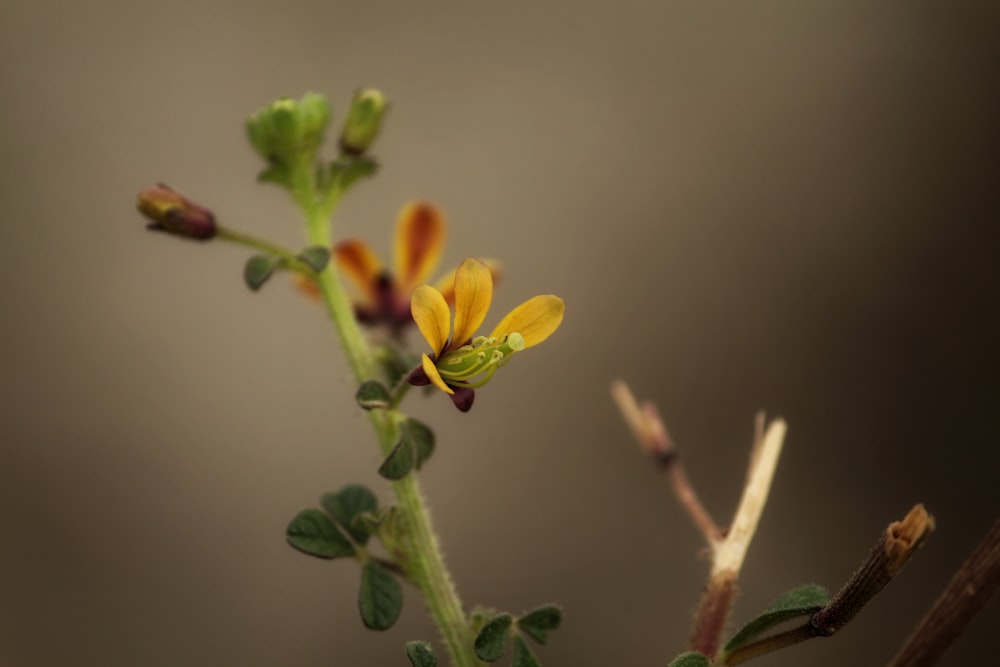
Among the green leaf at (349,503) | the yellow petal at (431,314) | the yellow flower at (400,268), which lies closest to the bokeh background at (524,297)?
the yellow flower at (400,268)

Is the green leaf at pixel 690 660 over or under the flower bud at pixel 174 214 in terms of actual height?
under

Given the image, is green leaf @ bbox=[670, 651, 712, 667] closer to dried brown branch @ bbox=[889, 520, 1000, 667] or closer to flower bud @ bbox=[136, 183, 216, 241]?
dried brown branch @ bbox=[889, 520, 1000, 667]

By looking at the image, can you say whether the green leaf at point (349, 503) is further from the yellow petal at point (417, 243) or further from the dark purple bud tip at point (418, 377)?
the yellow petal at point (417, 243)

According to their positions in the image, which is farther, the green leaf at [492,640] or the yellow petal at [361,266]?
the yellow petal at [361,266]

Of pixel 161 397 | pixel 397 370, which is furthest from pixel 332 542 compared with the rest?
pixel 161 397

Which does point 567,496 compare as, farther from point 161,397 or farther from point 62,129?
point 62,129

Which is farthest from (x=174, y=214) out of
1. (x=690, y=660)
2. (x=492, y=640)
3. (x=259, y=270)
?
(x=690, y=660)

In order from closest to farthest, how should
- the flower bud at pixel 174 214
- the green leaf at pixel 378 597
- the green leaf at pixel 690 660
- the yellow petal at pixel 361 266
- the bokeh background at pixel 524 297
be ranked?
the green leaf at pixel 690 660, the green leaf at pixel 378 597, the flower bud at pixel 174 214, the yellow petal at pixel 361 266, the bokeh background at pixel 524 297
